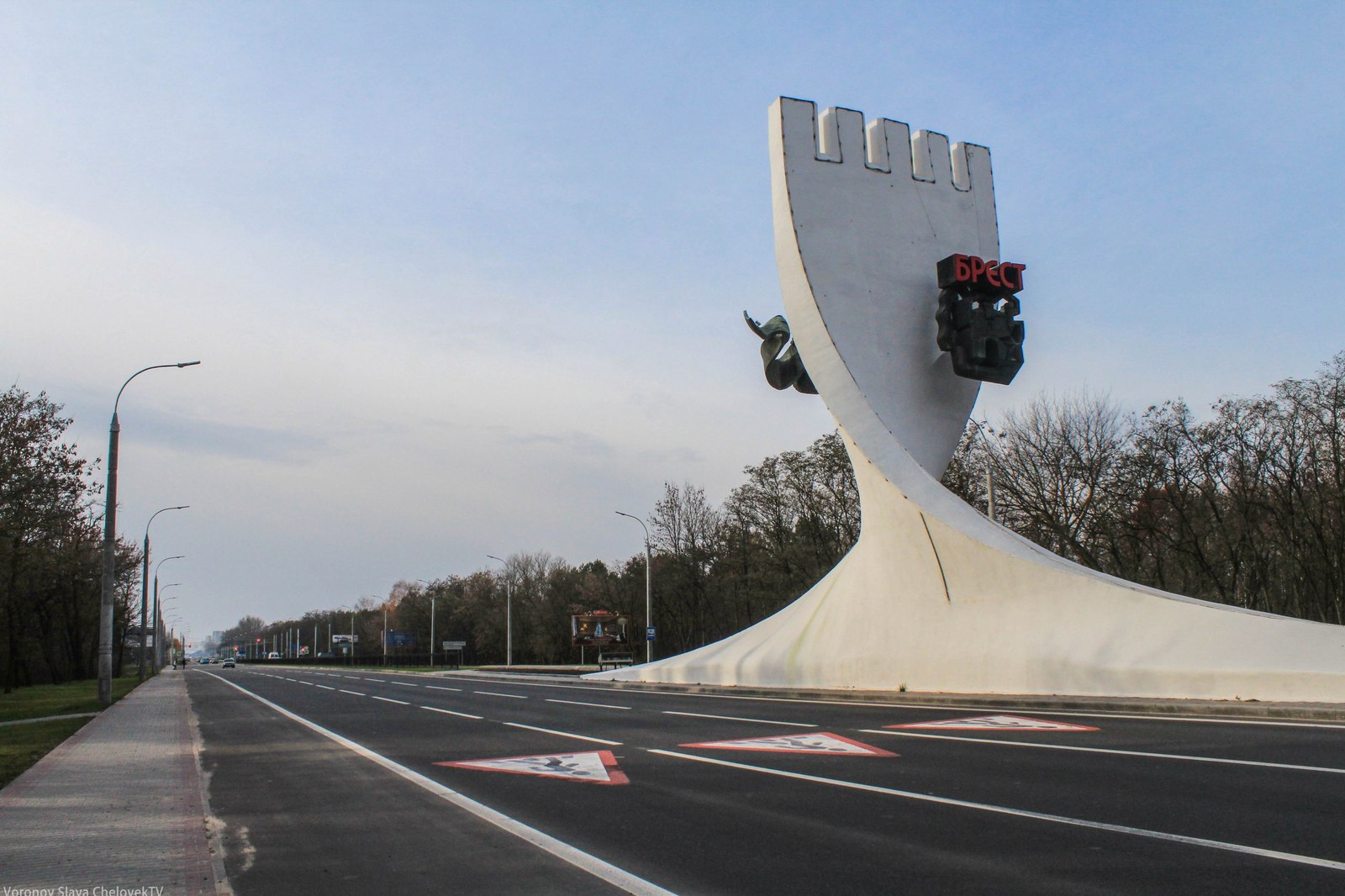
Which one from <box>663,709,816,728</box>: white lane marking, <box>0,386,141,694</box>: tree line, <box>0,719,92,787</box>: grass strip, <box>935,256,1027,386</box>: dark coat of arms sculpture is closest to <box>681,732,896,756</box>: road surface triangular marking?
<box>663,709,816,728</box>: white lane marking

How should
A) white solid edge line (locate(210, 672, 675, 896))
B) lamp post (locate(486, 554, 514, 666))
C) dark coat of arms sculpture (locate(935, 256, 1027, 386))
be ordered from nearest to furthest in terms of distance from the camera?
white solid edge line (locate(210, 672, 675, 896))
dark coat of arms sculpture (locate(935, 256, 1027, 386))
lamp post (locate(486, 554, 514, 666))

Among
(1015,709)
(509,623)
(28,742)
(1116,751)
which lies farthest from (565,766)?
(509,623)

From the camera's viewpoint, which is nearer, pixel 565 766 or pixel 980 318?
pixel 565 766

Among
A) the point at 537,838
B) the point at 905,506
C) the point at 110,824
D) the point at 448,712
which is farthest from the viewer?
the point at 905,506

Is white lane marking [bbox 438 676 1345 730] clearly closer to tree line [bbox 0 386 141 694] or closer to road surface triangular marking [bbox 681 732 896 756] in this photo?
road surface triangular marking [bbox 681 732 896 756]

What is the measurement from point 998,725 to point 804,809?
7094 millimetres

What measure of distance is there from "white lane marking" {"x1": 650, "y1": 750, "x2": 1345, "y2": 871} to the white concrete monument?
29.3 feet

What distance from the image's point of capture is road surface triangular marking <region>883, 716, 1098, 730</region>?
12.5 meters

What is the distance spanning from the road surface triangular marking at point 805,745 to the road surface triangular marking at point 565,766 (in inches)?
61.6

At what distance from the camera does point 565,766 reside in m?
10.1

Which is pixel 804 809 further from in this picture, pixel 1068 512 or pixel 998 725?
pixel 1068 512

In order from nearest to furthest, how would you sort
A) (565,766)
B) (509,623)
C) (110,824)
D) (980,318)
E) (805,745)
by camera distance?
(110,824), (565,766), (805,745), (980,318), (509,623)

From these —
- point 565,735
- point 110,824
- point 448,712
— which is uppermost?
point 110,824

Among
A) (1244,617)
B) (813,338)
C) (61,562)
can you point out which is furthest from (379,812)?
(61,562)
